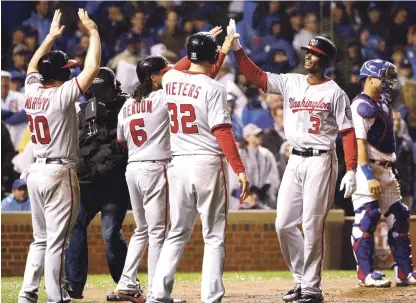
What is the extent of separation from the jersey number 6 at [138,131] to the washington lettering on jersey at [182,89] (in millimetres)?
675

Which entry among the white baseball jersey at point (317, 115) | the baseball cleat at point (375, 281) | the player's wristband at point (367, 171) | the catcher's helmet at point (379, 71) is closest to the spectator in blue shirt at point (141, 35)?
the catcher's helmet at point (379, 71)

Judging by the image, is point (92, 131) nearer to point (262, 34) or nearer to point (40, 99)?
point (40, 99)

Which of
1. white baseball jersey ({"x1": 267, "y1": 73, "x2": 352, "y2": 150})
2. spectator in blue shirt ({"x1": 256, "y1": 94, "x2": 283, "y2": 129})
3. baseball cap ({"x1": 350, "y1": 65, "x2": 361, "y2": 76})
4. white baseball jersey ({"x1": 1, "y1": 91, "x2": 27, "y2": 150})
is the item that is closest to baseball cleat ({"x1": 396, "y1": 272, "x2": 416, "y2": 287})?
white baseball jersey ({"x1": 267, "y1": 73, "x2": 352, "y2": 150})

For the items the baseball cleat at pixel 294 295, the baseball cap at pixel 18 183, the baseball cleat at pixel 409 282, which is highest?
the baseball cap at pixel 18 183

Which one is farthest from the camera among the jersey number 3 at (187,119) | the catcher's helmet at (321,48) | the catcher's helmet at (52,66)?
the catcher's helmet at (321,48)

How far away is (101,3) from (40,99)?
6547 millimetres

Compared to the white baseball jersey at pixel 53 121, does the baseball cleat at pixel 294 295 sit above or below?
below

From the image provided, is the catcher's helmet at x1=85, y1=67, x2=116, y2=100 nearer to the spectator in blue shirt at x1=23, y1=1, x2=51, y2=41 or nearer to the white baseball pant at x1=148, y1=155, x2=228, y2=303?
the white baseball pant at x1=148, y1=155, x2=228, y2=303

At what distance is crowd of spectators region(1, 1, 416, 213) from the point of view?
13.9 meters

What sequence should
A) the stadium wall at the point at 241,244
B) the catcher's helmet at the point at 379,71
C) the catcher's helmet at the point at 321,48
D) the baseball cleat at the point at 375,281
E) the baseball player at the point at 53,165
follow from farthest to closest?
the stadium wall at the point at 241,244 → the catcher's helmet at the point at 379,71 → the baseball cleat at the point at 375,281 → the catcher's helmet at the point at 321,48 → the baseball player at the point at 53,165

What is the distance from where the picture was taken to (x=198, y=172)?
25.2ft

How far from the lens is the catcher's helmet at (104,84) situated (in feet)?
30.1

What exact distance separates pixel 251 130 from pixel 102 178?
488 cm

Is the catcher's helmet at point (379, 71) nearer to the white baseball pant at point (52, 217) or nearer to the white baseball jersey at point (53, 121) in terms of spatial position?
the white baseball jersey at point (53, 121)
